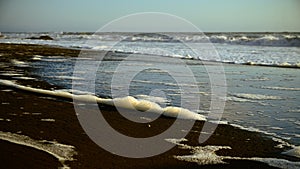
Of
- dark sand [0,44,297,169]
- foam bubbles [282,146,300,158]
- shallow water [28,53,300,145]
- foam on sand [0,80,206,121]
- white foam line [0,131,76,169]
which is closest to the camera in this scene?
dark sand [0,44,297,169]

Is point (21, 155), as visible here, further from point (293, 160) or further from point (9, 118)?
point (293, 160)

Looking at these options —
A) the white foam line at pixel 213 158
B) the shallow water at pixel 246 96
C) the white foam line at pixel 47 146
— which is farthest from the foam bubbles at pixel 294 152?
the white foam line at pixel 47 146

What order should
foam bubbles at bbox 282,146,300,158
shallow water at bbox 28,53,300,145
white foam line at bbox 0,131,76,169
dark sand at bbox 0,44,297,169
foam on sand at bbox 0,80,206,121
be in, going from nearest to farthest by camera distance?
dark sand at bbox 0,44,297,169 < white foam line at bbox 0,131,76,169 < foam bubbles at bbox 282,146,300,158 < shallow water at bbox 28,53,300,145 < foam on sand at bbox 0,80,206,121

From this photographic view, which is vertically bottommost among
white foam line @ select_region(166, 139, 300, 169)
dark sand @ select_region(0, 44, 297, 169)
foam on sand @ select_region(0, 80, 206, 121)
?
white foam line @ select_region(166, 139, 300, 169)

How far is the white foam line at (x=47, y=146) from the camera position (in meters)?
2.98

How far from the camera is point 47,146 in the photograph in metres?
3.20

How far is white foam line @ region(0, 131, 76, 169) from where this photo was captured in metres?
2.98

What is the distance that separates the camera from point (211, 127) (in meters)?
4.19

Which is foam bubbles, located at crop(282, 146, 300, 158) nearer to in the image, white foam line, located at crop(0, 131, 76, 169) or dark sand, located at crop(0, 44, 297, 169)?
dark sand, located at crop(0, 44, 297, 169)

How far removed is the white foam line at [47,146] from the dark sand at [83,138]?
6 cm

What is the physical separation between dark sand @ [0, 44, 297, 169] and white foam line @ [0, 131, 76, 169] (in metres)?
0.06

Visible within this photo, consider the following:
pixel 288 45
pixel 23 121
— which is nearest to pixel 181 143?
pixel 23 121

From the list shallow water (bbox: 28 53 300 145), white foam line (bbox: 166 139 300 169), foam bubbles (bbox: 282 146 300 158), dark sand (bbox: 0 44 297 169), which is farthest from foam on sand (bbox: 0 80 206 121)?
foam bubbles (bbox: 282 146 300 158)

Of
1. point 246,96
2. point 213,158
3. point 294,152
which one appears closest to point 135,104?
point 213,158
